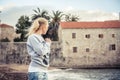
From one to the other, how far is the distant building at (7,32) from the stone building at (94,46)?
0.44 meters

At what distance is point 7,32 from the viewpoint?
2834 millimetres

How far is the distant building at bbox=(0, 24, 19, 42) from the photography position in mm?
2678

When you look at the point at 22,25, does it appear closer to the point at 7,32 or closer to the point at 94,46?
the point at 7,32

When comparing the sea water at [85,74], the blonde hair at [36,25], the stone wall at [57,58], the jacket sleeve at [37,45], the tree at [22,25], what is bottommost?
the sea water at [85,74]

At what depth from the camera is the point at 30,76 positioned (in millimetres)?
1240

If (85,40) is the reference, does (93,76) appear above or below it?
below

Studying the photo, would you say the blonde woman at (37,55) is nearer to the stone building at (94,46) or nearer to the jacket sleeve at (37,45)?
the jacket sleeve at (37,45)

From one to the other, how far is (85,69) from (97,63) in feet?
0.49

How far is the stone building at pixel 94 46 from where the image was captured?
3.07 meters

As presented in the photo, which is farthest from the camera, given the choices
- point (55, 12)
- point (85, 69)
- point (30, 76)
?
point (85, 69)

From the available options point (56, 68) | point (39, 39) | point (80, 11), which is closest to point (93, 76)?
point (56, 68)

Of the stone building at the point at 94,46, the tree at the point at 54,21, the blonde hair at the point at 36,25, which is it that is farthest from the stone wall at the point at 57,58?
the blonde hair at the point at 36,25

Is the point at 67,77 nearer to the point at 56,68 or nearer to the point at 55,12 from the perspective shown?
the point at 56,68

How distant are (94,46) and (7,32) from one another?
0.88m
